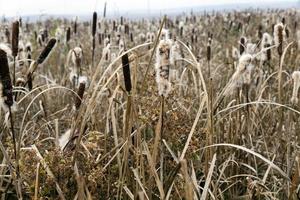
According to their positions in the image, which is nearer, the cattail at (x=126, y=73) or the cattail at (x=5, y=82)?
the cattail at (x=5, y=82)

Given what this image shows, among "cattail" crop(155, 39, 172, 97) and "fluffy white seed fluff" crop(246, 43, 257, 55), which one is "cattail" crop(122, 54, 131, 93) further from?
"fluffy white seed fluff" crop(246, 43, 257, 55)

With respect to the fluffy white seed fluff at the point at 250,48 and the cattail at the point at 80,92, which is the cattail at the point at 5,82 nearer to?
the cattail at the point at 80,92

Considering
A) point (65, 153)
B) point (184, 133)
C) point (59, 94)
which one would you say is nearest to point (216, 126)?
point (184, 133)

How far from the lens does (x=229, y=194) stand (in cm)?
265

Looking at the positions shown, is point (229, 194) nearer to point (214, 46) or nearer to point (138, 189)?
point (138, 189)

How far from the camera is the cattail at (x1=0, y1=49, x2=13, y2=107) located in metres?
1.78

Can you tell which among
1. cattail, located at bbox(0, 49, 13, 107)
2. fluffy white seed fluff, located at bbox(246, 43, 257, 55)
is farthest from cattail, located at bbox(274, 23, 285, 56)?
cattail, located at bbox(0, 49, 13, 107)

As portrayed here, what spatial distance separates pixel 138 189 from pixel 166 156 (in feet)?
1.97

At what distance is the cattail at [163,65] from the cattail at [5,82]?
53 centimetres

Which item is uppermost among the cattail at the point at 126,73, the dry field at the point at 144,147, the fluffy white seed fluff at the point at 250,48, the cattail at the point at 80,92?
the cattail at the point at 126,73

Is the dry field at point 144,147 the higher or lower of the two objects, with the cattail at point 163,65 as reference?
lower

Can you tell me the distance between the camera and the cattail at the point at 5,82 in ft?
5.85

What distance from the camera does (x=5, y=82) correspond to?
1814 millimetres

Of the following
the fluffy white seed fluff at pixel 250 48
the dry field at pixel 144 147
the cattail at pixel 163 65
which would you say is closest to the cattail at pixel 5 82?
the dry field at pixel 144 147
